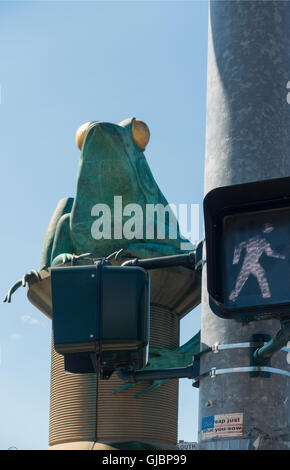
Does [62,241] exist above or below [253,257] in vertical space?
above

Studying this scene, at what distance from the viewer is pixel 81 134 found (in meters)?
14.3

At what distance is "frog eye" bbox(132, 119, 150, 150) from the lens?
47.3ft

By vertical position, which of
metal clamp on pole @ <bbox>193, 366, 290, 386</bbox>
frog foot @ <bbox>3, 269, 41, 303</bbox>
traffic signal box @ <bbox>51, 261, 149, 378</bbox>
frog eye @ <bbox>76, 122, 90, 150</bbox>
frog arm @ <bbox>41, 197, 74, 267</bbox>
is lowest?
metal clamp on pole @ <bbox>193, 366, 290, 386</bbox>

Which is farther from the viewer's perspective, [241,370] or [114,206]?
[114,206]

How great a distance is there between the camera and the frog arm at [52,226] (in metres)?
15.0

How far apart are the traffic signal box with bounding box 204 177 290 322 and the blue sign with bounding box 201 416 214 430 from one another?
4.07 ft

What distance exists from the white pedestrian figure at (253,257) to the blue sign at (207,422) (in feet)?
4.34

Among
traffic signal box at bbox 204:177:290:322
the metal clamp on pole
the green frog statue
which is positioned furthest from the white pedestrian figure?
the green frog statue

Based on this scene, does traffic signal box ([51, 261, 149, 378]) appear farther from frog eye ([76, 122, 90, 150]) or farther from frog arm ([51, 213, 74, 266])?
frog eye ([76, 122, 90, 150])

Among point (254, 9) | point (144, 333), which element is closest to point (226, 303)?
point (144, 333)

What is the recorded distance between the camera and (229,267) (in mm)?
4082

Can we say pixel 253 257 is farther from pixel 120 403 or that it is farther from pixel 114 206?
pixel 114 206

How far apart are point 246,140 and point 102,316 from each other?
1523 millimetres

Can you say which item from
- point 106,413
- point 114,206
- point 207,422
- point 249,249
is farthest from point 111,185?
point 249,249
